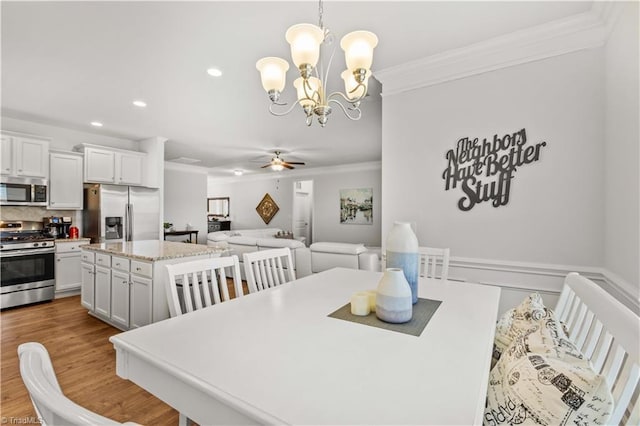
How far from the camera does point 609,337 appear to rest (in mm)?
897

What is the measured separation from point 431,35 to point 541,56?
0.82m

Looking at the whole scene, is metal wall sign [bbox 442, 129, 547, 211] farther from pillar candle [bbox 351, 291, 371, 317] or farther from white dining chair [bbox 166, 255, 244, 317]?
white dining chair [bbox 166, 255, 244, 317]

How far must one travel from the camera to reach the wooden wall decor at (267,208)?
364 inches

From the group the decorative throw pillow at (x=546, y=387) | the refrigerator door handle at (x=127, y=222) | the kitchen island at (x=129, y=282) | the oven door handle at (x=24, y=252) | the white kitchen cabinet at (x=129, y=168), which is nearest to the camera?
the decorative throw pillow at (x=546, y=387)

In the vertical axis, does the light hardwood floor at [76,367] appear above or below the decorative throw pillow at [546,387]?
below

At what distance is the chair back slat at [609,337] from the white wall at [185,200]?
7428mm

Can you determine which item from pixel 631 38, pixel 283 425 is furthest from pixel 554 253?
pixel 283 425

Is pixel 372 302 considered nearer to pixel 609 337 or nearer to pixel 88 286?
pixel 609 337

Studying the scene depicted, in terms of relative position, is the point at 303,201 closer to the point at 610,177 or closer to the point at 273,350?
the point at 610,177

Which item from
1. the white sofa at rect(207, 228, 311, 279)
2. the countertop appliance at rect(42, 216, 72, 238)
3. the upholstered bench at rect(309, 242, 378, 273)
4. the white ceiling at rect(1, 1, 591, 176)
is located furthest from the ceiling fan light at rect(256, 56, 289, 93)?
the countertop appliance at rect(42, 216, 72, 238)

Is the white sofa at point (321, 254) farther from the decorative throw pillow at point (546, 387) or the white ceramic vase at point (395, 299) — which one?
the decorative throw pillow at point (546, 387)

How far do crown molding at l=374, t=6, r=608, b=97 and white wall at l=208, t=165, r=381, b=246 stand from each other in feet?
16.4

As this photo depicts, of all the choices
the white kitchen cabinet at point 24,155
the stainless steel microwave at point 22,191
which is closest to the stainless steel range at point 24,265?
the stainless steel microwave at point 22,191

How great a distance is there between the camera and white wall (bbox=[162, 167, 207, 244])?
7344 millimetres
